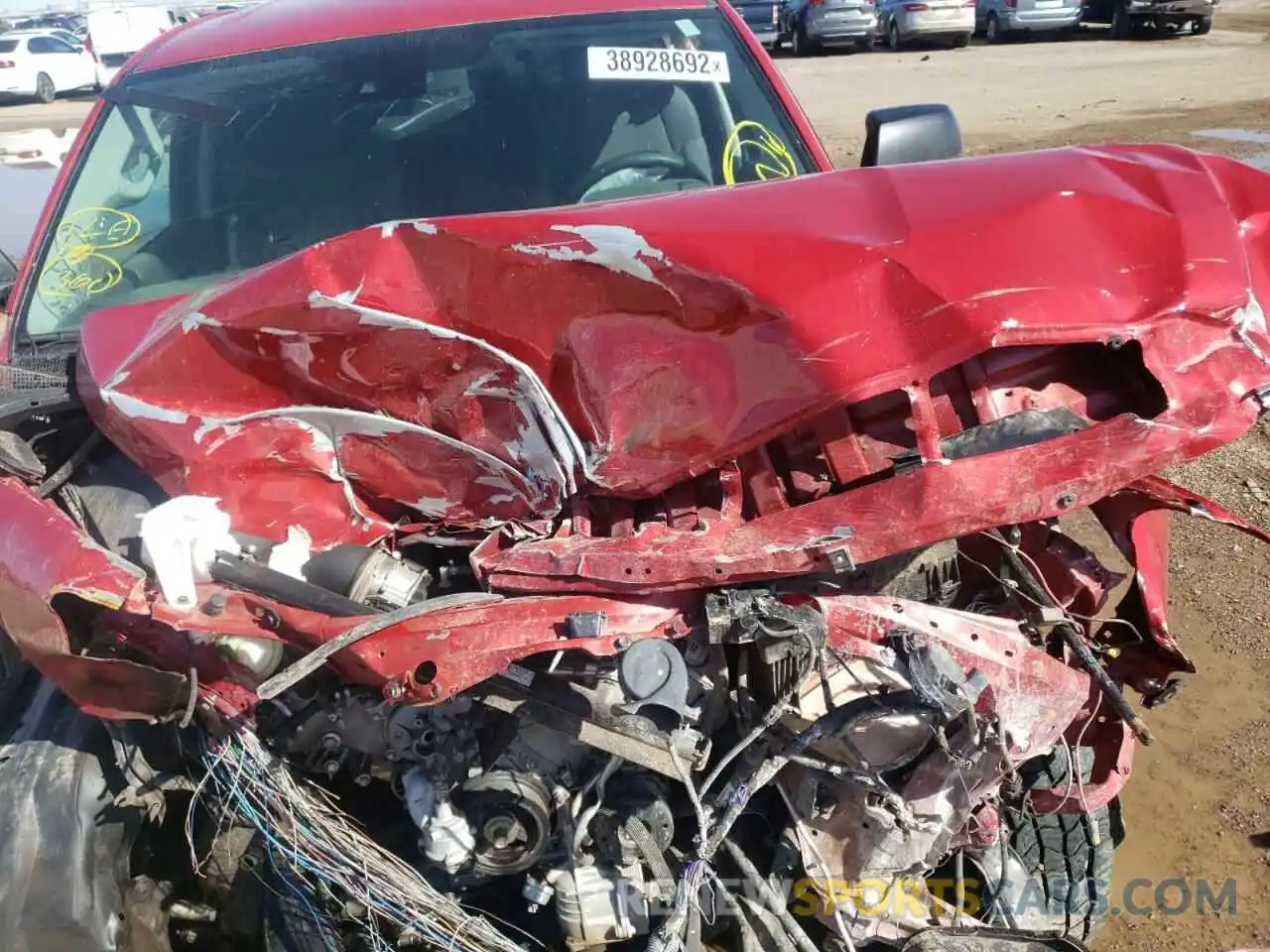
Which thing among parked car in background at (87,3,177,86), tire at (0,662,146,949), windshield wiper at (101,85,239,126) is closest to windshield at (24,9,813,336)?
windshield wiper at (101,85,239,126)

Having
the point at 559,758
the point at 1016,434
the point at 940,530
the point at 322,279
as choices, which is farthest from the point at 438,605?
the point at 1016,434

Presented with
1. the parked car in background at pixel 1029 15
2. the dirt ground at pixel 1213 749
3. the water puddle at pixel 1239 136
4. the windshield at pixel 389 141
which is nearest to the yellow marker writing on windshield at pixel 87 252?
the windshield at pixel 389 141

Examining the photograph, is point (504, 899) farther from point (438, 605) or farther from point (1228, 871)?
point (1228, 871)

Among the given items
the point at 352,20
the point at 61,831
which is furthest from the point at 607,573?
the point at 352,20

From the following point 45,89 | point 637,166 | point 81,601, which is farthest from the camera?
point 45,89

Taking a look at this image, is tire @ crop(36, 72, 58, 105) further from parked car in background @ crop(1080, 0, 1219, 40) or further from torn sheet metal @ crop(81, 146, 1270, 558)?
torn sheet metal @ crop(81, 146, 1270, 558)

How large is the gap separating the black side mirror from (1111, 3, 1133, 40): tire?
55.0 ft

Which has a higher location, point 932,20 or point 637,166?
point 637,166

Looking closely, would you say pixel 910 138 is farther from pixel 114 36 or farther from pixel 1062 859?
pixel 114 36

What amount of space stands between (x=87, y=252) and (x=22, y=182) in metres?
3.08

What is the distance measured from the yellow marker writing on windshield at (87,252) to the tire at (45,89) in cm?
2003

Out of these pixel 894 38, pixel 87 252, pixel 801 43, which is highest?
pixel 87 252

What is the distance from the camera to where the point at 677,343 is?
1845mm

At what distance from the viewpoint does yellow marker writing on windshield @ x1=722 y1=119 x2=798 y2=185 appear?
2.92 m
